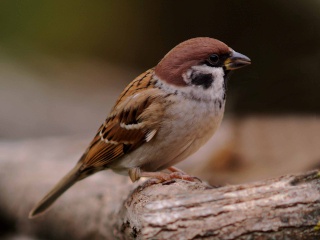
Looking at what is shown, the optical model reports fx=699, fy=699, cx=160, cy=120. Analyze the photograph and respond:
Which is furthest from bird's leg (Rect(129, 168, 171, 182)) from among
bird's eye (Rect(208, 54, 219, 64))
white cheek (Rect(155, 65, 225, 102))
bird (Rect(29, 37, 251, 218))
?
bird's eye (Rect(208, 54, 219, 64))

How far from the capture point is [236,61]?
2787 mm

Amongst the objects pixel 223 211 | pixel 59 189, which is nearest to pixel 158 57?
pixel 59 189

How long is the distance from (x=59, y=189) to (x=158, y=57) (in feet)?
12.9

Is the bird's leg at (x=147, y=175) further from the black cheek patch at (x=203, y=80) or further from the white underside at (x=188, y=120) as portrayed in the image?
the black cheek patch at (x=203, y=80)

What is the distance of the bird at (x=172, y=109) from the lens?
2.81m

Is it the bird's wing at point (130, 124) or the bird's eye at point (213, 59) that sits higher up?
the bird's eye at point (213, 59)

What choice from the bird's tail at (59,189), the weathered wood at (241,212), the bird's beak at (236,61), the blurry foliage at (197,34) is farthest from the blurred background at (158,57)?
the weathered wood at (241,212)

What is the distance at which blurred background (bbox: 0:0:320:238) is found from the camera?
14.2 feet

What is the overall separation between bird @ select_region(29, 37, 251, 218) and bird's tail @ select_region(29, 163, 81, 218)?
29cm

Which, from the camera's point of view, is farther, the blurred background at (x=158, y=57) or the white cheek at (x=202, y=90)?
the blurred background at (x=158, y=57)

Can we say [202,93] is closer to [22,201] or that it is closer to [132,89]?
[132,89]

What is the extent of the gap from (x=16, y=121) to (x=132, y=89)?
9.95 feet

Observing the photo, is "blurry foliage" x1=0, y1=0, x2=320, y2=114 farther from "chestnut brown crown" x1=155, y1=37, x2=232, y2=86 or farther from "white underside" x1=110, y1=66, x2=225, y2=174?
"chestnut brown crown" x1=155, y1=37, x2=232, y2=86

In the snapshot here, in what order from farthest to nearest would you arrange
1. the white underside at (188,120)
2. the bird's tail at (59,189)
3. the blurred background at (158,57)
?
the blurred background at (158,57) < the bird's tail at (59,189) < the white underside at (188,120)
